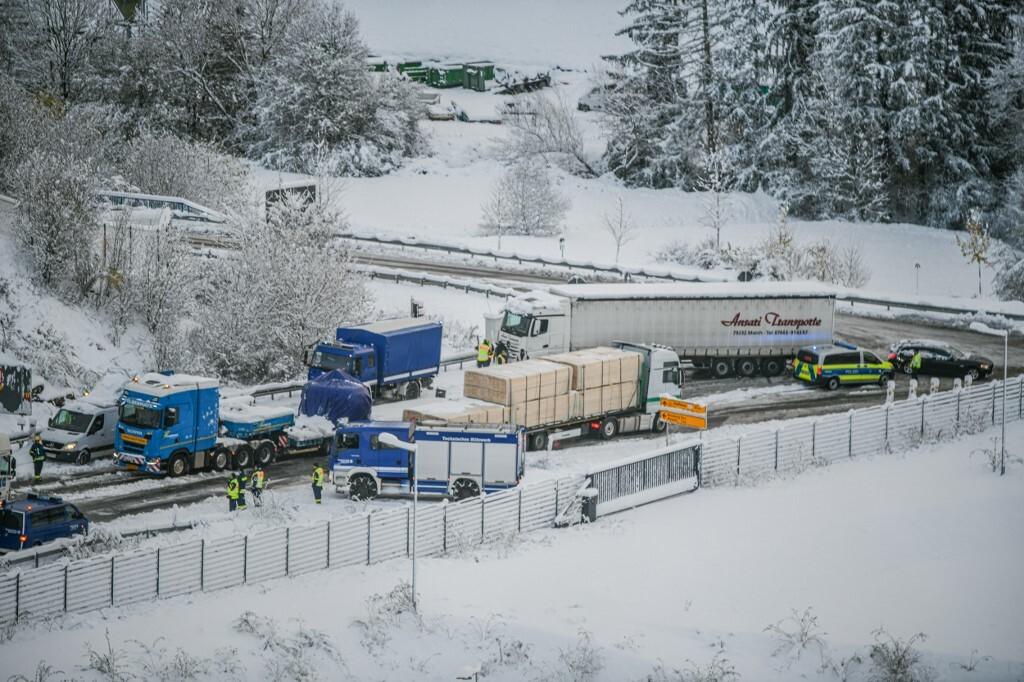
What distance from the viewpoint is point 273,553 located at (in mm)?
25953

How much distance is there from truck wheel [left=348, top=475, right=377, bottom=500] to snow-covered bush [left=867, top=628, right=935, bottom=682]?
46.3ft

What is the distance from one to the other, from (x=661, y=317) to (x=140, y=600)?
80.1 ft

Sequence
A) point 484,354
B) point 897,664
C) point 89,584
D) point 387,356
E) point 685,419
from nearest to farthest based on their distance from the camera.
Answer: point 897,664, point 89,584, point 685,419, point 387,356, point 484,354

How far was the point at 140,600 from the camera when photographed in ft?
80.6

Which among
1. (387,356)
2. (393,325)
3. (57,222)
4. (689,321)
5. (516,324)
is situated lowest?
(387,356)

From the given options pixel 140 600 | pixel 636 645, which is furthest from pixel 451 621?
pixel 140 600

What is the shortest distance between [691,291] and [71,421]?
2189 cm

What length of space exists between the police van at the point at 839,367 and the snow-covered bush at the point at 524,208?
32.5 m

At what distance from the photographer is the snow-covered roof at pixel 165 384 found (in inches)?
1363

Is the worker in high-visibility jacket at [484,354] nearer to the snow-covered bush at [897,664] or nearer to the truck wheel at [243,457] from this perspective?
the truck wheel at [243,457]

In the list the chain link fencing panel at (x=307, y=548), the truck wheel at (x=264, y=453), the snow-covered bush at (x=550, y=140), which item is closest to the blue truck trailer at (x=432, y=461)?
the truck wheel at (x=264, y=453)

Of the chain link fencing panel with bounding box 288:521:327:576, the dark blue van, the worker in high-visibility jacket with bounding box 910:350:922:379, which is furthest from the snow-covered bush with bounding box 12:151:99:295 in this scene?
the worker in high-visibility jacket with bounding box 910:350:922:379

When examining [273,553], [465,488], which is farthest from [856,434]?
[273,553]

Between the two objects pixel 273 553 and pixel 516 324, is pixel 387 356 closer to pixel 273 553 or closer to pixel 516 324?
pixel 516 324
